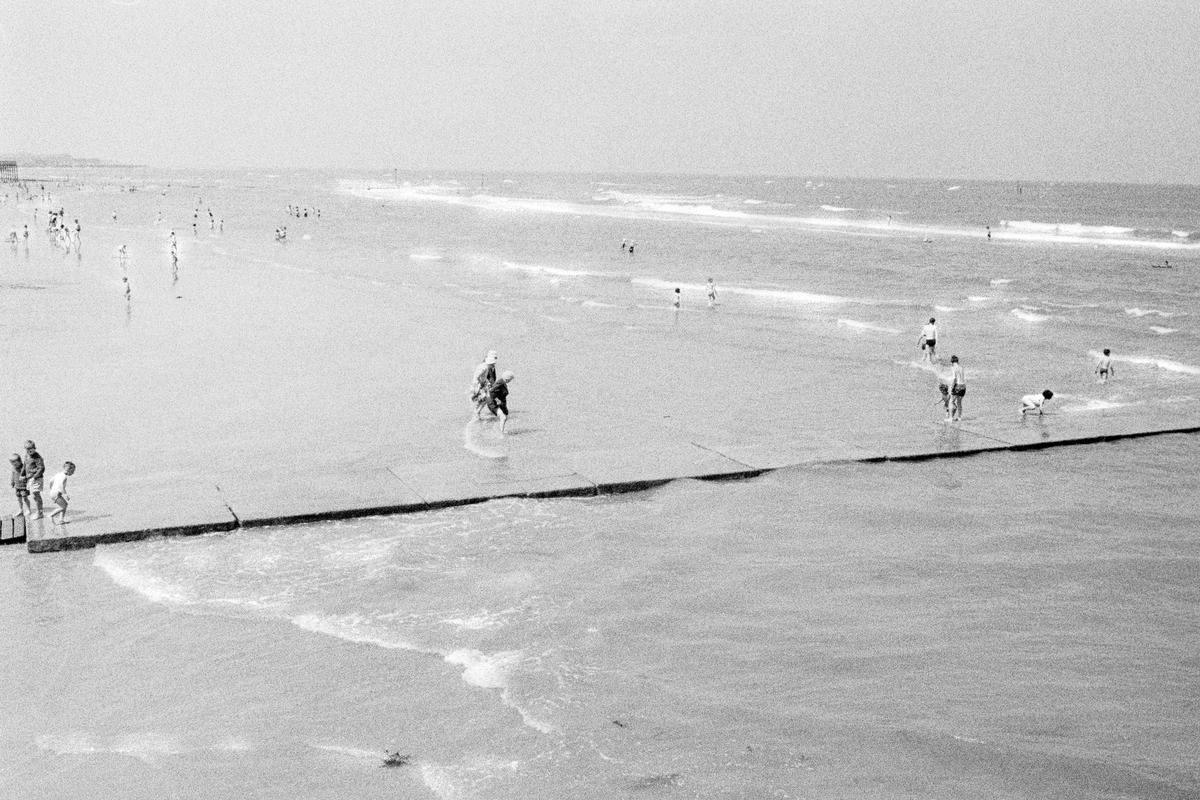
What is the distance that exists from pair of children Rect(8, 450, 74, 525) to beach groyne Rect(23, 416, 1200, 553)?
18cm

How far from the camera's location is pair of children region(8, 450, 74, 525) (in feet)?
39.8

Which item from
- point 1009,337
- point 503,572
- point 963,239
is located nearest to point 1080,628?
point 503,572

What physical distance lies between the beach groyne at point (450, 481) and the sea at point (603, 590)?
0.22m

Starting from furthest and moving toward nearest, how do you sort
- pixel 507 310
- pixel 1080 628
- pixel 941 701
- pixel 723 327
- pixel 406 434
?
1. pixel 507 310
2. pixel 723 327
3. pixel 406 434
4. pixel 1080 628
5. pixel 941 701

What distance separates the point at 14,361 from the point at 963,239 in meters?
66.7

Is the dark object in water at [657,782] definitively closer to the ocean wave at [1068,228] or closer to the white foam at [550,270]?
the white foam at [550,270]

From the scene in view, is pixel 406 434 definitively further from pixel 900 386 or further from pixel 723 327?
pixel 723 327

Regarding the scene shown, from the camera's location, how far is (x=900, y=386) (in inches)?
898

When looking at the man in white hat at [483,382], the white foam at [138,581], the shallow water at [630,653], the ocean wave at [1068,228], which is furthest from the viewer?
the ocean wave at [1068,228]

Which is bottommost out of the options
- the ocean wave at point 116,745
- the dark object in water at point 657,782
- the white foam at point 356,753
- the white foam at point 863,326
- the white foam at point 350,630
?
the ocean wave at point 116,745

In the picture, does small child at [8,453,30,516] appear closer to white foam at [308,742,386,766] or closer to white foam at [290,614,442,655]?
white foam at [290,614,442,655]

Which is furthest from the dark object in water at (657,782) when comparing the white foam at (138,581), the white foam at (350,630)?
the white foam at (138,581)

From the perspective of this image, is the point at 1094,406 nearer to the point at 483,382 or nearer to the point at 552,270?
the point at 483,382

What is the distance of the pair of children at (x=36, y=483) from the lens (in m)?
12.1
